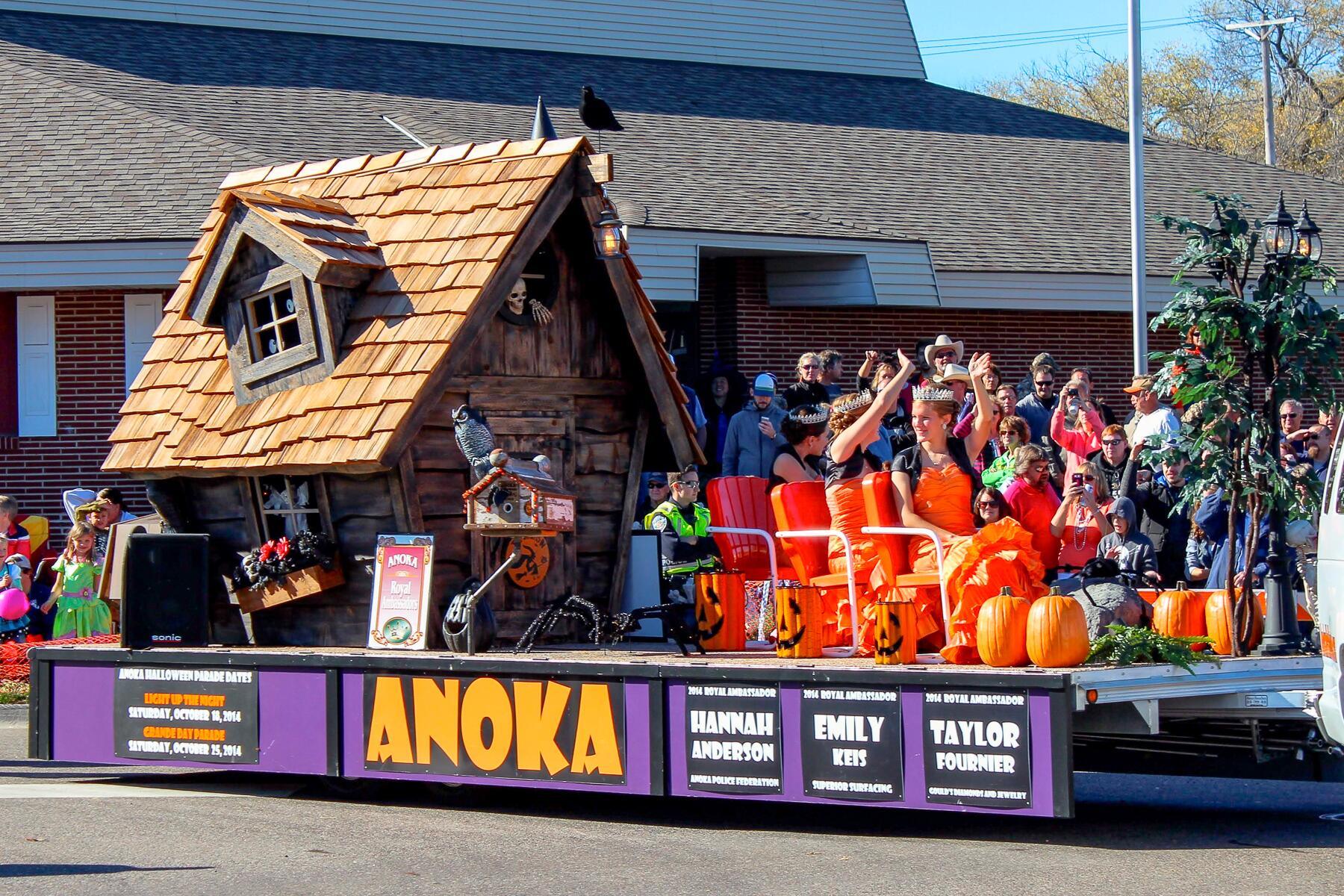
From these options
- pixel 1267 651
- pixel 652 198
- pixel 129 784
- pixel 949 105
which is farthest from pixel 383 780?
pixel 949 105

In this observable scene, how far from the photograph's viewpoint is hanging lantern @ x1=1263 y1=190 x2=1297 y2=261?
365 inches

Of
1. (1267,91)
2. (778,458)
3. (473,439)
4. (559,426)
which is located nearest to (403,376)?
(473,439)

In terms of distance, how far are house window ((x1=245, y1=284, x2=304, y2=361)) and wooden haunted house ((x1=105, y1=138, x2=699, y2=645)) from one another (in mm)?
14

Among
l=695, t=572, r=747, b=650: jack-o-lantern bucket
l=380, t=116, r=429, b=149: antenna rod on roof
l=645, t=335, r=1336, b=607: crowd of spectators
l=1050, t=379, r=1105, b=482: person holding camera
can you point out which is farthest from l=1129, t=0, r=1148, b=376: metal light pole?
l=695, t=572, r=747, b=650: jack-o-lantern bucket

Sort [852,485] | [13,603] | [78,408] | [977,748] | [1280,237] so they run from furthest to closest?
[78,408] < [13,603] < [852,485] < [1280,237] < [977,748]

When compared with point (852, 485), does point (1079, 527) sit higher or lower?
lower

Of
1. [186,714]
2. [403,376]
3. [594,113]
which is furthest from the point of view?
[594,113]

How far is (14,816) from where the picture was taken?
930 cm

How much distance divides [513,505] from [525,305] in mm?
1429

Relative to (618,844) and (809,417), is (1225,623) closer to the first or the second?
(618,844)

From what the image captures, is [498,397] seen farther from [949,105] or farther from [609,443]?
[949,105]

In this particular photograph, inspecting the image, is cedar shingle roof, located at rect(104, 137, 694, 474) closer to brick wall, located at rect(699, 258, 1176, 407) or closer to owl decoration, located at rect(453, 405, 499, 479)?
owl decoration, located at rect(453, 405, 499, 479)

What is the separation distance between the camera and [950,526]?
9852 mm

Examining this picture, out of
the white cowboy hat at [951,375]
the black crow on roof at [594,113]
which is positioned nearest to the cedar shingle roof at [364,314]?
the white cowboy hat at [951,375]
